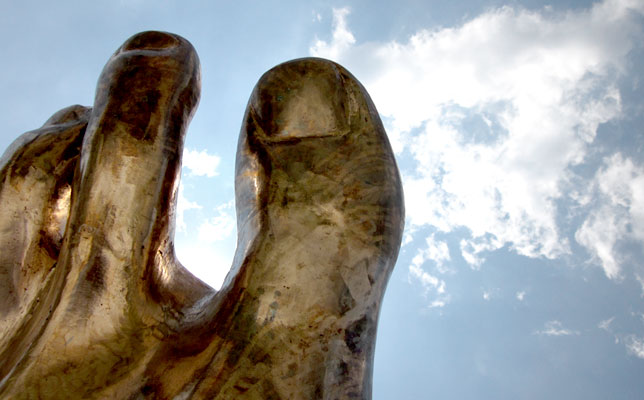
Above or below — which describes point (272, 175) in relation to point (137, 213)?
above

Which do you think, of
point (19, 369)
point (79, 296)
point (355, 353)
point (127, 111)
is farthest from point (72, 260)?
point (355, 353)

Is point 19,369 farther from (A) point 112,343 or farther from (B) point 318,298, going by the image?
(B) point 318,298

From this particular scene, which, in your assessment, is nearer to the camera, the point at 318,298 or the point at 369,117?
the point at 318,298

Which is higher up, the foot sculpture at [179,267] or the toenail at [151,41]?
the toenail at [151,41]

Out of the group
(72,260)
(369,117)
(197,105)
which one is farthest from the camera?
(197,105)

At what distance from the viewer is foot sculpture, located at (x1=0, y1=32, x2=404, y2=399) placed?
1.02 m

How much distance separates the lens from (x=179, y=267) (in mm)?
1438

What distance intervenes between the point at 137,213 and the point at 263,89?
0.36 metres

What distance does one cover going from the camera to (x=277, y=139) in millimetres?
1221

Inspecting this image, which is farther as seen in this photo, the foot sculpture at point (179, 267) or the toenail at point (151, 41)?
the toenail at point (151, 41)

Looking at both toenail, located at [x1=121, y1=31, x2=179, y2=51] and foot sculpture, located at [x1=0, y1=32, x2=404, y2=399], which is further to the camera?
toenail, located at [x1=121, y1=31, x2=179, y2=51]

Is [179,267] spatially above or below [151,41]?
below

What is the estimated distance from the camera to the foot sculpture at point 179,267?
1.02 m

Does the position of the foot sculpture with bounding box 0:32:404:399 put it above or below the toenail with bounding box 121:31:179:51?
below
